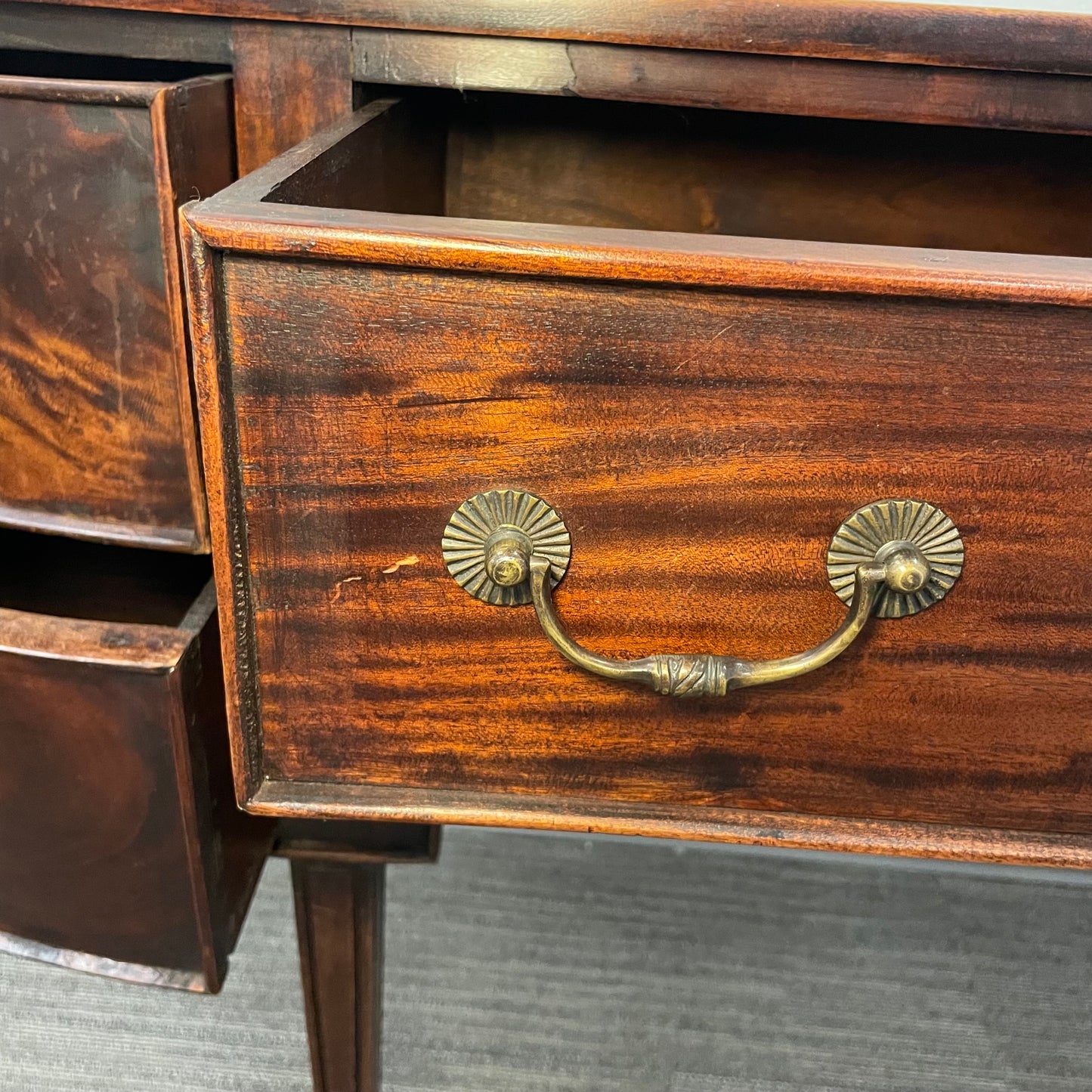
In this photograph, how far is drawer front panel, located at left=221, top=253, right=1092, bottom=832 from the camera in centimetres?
31

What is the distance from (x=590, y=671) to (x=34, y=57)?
1.45ft

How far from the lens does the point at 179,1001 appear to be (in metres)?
0.79

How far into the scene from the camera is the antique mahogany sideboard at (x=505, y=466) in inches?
12.2

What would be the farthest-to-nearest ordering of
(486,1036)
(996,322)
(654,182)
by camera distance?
(486,1036)
(654,182)
(996,322)

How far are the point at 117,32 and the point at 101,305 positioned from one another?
0.13 metres

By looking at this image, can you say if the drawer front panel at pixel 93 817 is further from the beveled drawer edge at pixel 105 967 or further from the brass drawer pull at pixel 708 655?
the brass drawer pull at pixel 708 655

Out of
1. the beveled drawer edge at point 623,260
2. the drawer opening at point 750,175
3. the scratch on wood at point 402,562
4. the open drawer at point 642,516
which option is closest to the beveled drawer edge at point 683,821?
the open drawer at point 642,516

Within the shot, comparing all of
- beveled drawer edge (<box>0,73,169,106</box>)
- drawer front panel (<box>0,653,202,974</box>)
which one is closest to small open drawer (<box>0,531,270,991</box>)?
drawer front panel (<box>0,653,202,974</box>)

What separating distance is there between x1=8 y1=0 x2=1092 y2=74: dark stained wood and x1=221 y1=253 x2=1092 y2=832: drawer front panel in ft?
0.60

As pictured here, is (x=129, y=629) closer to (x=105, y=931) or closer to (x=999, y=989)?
(x=105, y=931)

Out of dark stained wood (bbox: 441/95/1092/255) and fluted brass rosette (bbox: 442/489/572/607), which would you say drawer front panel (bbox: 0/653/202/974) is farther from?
dark stained wood (bbox: 441/95/1092/255)

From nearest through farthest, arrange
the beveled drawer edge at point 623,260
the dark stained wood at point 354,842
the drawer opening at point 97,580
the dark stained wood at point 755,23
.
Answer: the beveled drawer edge at point 623,260
the dark stained wood at point 755,23
the dark stained wood at point 354,842
the drawer opening at point 97,580

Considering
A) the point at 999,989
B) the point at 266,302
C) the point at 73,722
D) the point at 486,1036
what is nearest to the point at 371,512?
the point at 266,302

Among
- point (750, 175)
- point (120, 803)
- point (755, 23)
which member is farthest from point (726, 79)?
point (120, 803)
